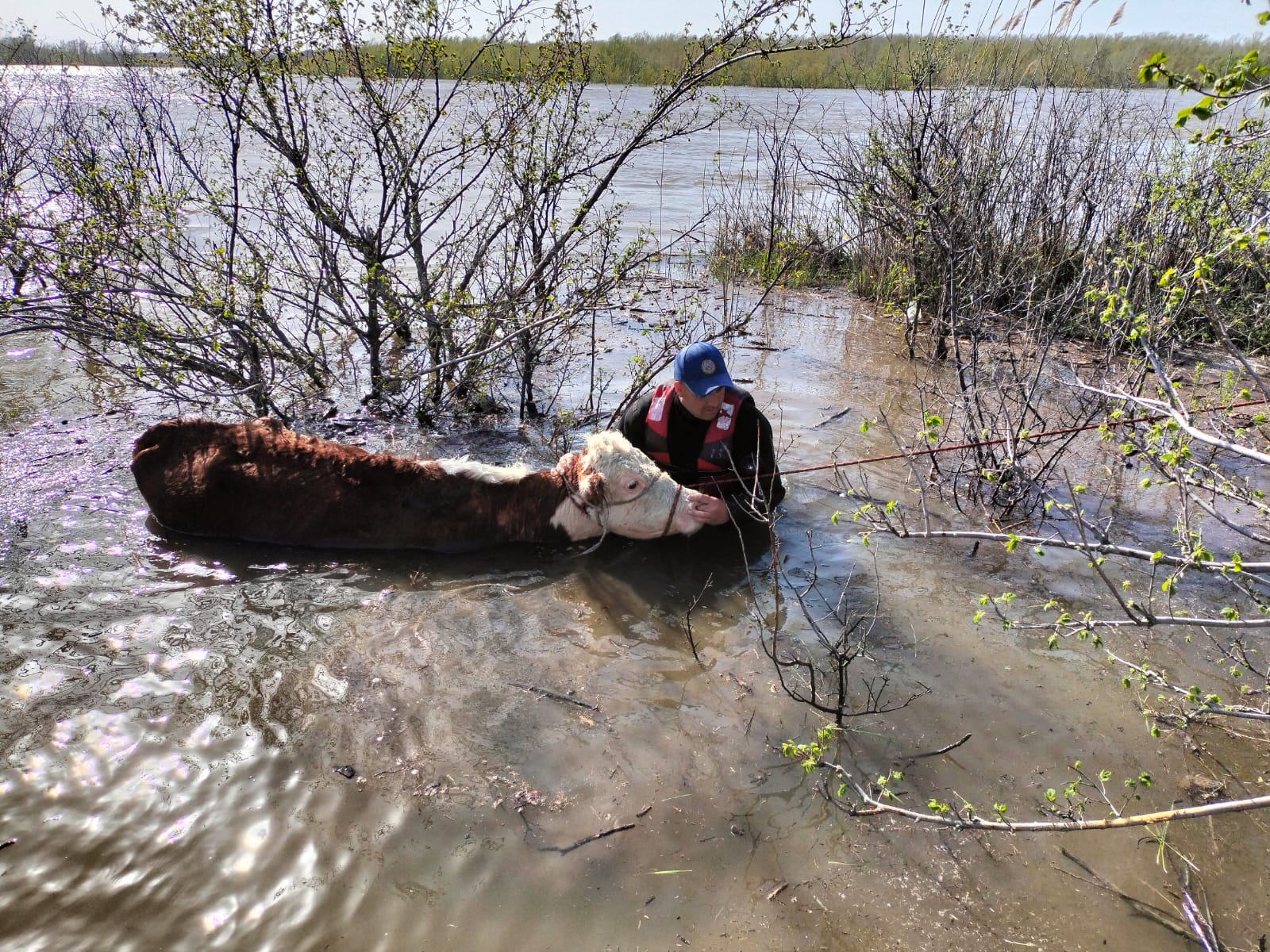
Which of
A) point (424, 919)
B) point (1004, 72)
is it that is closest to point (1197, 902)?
point (424, 919)

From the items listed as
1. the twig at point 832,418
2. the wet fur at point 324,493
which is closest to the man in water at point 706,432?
the wet fur at point 324,493

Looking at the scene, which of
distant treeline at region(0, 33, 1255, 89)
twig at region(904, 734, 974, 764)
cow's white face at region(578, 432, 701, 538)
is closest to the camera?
twig at region(904, 734, 974, 764)

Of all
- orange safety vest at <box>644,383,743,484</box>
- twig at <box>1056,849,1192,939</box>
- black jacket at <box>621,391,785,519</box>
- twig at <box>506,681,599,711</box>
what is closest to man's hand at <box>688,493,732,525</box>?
black jacket at <box>621,391,785,519</box>

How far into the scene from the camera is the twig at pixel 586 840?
2.83 m

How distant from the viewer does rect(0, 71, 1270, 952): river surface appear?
2621 millimetres

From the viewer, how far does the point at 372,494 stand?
461cm

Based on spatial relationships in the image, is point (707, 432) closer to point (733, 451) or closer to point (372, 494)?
point (733, 451)

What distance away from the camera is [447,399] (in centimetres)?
668

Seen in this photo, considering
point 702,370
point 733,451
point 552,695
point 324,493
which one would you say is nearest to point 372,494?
point 324,493

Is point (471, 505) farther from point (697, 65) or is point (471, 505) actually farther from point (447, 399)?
point (697, 65)

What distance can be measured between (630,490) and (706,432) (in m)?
0.82

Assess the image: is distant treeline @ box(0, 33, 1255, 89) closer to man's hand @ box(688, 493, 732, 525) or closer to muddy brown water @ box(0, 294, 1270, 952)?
man's hand @ box(688, 493, 732, 525)

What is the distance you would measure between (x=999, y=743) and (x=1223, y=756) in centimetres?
92

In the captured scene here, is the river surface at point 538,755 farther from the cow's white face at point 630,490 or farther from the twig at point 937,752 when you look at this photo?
the cow's white face at point 630,490
